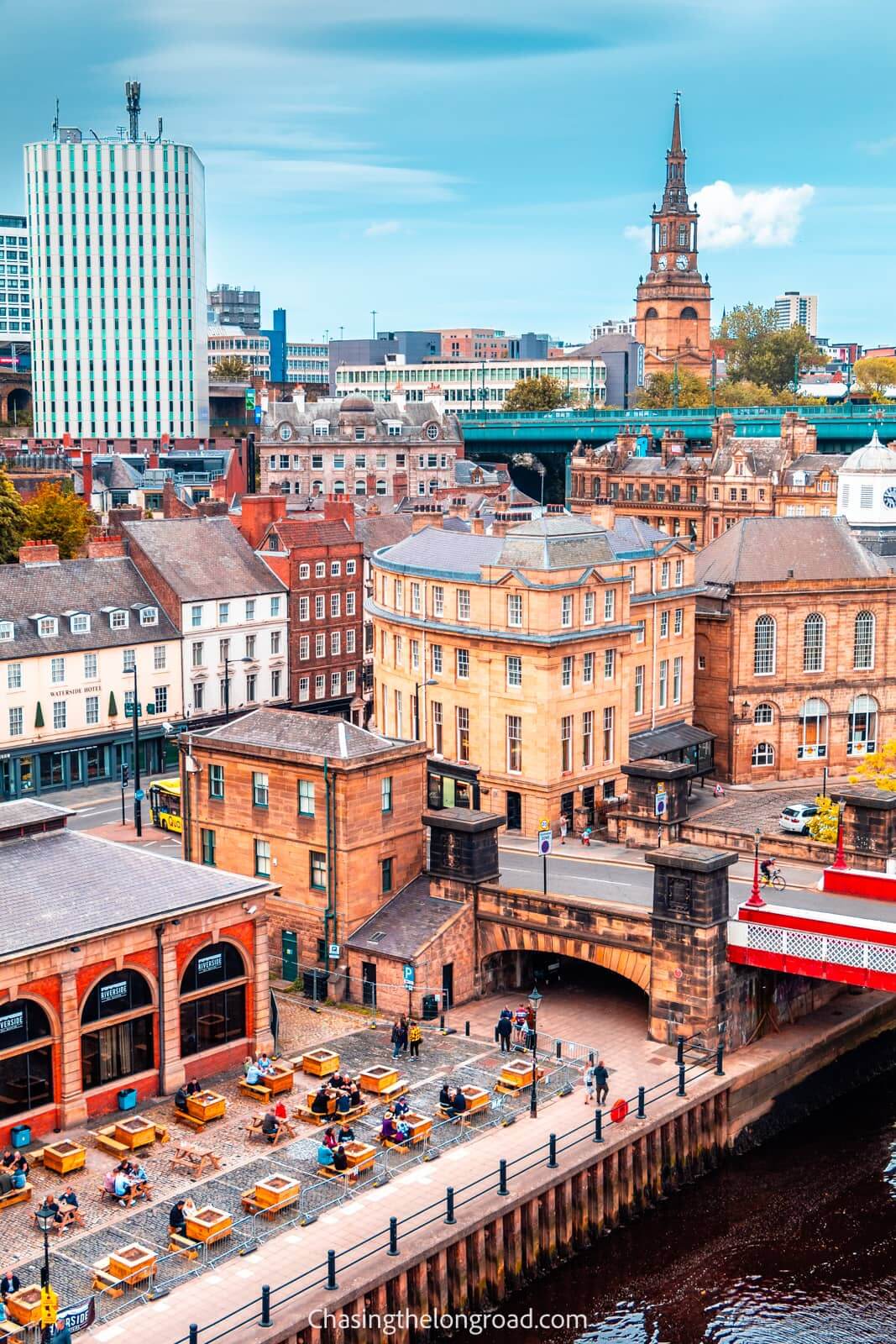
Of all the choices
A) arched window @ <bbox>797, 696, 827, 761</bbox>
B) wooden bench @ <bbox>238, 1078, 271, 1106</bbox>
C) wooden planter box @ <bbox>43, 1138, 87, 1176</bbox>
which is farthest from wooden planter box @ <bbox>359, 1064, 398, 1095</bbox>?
arched window @ <bbox>797, 696, 827, 761</bbox>

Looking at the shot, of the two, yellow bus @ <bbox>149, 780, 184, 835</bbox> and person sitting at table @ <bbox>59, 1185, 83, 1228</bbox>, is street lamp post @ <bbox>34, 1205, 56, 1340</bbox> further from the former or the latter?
yellow bus @ <bbox>149, 780, 184, 835</bbox>

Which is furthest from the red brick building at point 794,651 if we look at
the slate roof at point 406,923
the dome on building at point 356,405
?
the dome on building at point 356,405

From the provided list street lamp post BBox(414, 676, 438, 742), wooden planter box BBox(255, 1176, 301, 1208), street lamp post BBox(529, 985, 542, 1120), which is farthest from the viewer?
street lamp post BBox(414, 676, 438, 742)

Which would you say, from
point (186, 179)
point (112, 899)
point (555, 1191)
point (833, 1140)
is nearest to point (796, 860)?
point (833, 1140)

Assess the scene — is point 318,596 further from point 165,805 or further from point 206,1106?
point 206,1106

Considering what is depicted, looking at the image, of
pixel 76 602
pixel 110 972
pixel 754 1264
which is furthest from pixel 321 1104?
pixel 76 602

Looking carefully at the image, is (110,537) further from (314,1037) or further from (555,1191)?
(555,1191)
